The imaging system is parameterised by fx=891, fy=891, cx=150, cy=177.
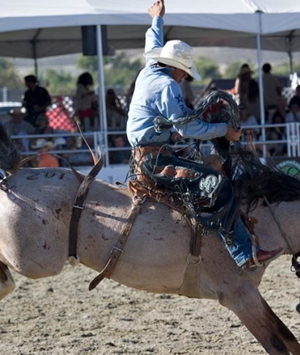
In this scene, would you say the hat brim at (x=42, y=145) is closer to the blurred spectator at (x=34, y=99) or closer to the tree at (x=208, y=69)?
the blurred spectator at (x=34, y=99)

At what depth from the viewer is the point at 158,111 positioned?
17.5ft

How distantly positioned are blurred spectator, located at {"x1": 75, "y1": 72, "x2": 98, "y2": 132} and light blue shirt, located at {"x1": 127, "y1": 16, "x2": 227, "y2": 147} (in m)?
7.43

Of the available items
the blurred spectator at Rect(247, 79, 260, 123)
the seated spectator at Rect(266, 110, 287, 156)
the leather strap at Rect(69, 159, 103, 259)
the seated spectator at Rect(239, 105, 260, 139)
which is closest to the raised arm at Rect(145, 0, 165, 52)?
the leather strap at Rect(69, 159, 103, 259)

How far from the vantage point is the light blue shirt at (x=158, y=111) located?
5211 millimetres

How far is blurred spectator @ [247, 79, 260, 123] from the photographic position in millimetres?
13392

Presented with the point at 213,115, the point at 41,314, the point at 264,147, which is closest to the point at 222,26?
the point at 264,147

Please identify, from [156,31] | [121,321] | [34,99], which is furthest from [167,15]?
[156,31]

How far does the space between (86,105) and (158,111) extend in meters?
8.30

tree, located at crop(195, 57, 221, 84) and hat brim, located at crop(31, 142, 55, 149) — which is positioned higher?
tree, located at crop(195, 57, 221, 84)

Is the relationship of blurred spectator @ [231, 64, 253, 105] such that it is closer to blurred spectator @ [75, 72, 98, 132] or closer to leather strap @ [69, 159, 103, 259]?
blurred spectator @ [75, 72, 98, 132]

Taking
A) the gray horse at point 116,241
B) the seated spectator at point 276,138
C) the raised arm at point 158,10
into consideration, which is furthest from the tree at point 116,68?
the gray horse at point 116,241

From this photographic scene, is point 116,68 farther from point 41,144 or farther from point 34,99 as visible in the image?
point 41,144

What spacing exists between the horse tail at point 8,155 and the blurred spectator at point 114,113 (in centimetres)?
735

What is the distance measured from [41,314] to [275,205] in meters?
2.77
